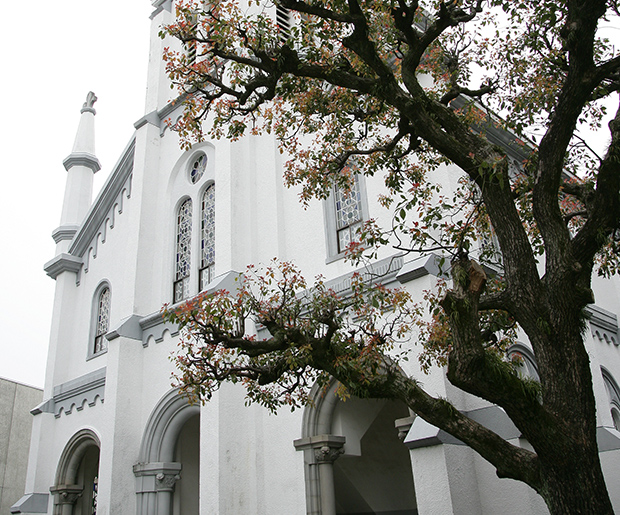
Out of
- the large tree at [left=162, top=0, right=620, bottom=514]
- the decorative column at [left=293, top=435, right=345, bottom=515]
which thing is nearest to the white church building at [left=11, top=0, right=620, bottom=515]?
the decorative column at [left=293, top=435, right=345, bottom=515]

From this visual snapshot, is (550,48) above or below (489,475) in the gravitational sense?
above

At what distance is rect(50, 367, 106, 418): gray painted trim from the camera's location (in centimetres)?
1332

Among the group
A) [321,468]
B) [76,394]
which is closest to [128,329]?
[76,394]

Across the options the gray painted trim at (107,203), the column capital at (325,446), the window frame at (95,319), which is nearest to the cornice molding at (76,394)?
the window frame at (95,319)

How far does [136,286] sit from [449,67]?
795 centimetres

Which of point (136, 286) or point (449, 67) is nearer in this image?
point (449, 67)

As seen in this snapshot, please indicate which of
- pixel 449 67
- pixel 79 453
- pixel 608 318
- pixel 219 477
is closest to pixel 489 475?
pixel 219 477

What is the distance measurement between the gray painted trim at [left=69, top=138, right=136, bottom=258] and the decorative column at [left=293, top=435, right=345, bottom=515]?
8267 mm

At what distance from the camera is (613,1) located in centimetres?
557

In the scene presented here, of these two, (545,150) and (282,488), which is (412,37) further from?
(282,488)

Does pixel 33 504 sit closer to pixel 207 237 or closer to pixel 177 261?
pixel 177 261

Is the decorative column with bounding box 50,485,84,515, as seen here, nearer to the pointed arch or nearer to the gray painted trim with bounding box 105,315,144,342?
the gray painted trim with bounding box 105,315,144,342

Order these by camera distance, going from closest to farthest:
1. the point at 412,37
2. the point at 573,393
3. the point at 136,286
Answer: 1. the point at 573,393
2. the point at 412,37
3. the point at 136,286

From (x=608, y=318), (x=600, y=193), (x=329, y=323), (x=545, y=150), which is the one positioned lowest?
(x=329, y=323)
